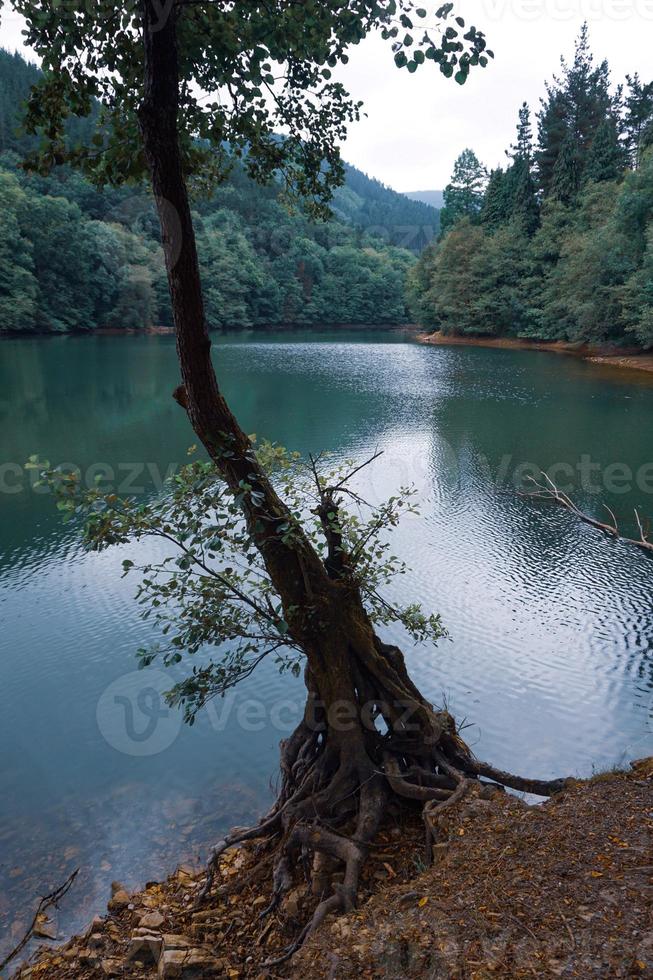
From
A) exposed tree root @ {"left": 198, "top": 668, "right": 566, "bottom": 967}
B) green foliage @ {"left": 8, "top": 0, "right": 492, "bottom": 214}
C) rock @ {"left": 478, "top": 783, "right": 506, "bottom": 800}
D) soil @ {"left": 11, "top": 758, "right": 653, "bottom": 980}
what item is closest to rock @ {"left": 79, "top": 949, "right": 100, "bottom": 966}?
soil @ {"left": 11, "top": 758, "right": 653, "bottom": 980}

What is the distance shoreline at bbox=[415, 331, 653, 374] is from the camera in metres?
35.3

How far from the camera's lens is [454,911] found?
2.60 metres

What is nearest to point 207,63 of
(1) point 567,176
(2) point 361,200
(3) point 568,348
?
(3) point 568,348

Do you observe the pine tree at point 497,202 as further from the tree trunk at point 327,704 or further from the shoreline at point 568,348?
the tree trunk at point 327,704

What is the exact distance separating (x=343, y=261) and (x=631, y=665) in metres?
77.0

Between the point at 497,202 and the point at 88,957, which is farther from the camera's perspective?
the point at 497,202

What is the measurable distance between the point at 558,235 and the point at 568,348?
837 cm

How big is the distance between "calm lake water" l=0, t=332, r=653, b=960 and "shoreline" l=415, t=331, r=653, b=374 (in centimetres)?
1697

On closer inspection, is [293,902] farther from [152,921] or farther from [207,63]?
[207,63]

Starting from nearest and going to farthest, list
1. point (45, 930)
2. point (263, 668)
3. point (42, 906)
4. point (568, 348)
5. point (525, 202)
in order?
point (45, 930) < point (42, 906) < point (263, 668) < point (568, 348) < point (525, 202)

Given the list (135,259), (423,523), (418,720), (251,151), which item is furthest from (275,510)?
(135,259)

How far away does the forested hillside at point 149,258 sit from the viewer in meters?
48.3

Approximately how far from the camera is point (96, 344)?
1780 inches

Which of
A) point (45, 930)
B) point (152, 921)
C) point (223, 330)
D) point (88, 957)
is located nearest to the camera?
point (88, 957)
